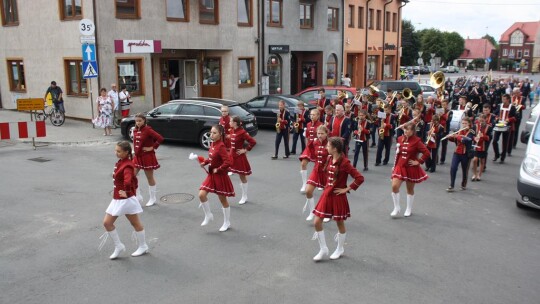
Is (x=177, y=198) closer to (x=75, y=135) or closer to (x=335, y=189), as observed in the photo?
(x=335, y=189)

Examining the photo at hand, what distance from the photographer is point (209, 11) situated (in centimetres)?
2203

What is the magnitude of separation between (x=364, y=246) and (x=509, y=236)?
2.49 metres

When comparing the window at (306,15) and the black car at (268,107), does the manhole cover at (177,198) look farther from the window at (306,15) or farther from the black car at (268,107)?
the window at (306,15)

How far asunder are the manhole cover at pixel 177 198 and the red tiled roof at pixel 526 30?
124 meters

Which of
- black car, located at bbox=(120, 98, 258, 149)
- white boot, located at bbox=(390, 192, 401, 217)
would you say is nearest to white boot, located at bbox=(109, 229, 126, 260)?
white boot, located at bbox=(390, 192, 401, 217)

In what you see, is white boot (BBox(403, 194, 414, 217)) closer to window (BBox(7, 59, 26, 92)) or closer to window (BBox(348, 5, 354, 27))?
window (BBox(7, 59, 26, 92))

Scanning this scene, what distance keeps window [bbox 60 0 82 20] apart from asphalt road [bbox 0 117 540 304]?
9.13 meters

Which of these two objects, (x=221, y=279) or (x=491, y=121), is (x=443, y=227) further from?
(x=491, y=121)

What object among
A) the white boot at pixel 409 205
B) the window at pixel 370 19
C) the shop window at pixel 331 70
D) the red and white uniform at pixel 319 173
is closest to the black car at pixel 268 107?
the white boot at pixel 409 205

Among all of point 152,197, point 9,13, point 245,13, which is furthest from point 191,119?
point 9,13

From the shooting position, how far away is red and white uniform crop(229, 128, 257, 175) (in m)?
9.44

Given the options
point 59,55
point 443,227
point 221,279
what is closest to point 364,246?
point 443,227

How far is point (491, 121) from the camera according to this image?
40.1ft

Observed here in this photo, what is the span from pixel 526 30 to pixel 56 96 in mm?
122900
